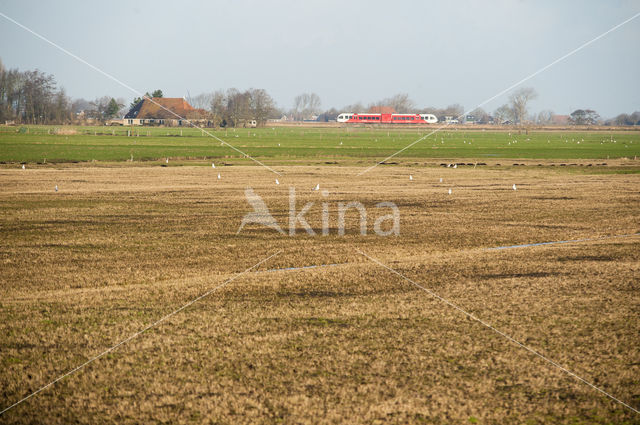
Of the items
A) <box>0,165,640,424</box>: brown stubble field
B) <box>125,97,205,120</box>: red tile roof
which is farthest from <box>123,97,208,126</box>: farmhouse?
<box>0,165,640,424</box>: brown stubble field

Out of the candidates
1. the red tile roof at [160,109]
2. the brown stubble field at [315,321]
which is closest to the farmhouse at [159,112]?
the red tile roof at [160,109]

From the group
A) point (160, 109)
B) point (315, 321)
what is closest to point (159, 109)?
point (160, 109)

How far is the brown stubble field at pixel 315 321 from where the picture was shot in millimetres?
7301

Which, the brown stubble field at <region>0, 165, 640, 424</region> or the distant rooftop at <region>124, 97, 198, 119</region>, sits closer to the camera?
the brown stubble field at <region>0, 165, 640, 424</region>

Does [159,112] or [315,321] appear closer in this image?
[315,321]

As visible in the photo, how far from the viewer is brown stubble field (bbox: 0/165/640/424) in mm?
7301

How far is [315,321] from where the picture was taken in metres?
10.4

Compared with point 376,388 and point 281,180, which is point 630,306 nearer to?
point 376,388

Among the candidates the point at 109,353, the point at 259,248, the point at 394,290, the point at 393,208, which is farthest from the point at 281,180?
the point at 109,353

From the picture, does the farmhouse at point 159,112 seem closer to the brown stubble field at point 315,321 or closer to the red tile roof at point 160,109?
the red tile roof at point 160,109

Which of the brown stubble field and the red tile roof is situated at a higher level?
the red tile roof

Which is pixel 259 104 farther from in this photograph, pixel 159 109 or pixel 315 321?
pixel 315 321

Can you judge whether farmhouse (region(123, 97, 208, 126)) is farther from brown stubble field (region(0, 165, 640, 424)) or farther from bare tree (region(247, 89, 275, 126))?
brown stubble field (region(0, 165, 640, 424))

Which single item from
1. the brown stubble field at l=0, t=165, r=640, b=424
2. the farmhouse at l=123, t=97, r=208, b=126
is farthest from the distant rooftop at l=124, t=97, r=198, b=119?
the brown stubble field at l=0, t=165, r=640, b=424
